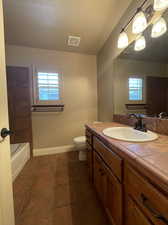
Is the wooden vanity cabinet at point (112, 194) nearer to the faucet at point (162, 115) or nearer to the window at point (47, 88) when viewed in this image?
the faucet at point (162, 115)

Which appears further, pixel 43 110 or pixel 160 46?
pixel 43 110

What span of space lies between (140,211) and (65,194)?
42.4 inches

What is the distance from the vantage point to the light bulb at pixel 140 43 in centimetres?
135

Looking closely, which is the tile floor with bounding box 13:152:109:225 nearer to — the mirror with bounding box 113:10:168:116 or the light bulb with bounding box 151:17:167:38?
the mirror with bounding box 113:10:168:116

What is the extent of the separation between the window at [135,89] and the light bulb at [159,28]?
0.49 meters

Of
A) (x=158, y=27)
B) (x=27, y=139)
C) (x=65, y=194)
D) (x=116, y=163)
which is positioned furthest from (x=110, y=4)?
(x=27, y=139)

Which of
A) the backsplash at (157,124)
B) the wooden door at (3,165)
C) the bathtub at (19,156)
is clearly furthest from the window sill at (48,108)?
the wooden door at (3,165)

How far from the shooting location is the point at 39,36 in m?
2.05

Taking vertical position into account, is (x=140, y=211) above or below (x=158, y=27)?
below

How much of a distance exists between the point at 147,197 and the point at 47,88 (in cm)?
244

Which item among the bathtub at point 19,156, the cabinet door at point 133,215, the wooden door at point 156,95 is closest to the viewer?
the cabinet door at point 133,215

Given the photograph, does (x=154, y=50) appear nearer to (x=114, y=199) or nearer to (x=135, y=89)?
(x=135, y=89)

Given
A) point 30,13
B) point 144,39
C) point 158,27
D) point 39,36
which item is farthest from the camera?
point 39,36

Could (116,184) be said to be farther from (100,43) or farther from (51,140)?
(100,43)
